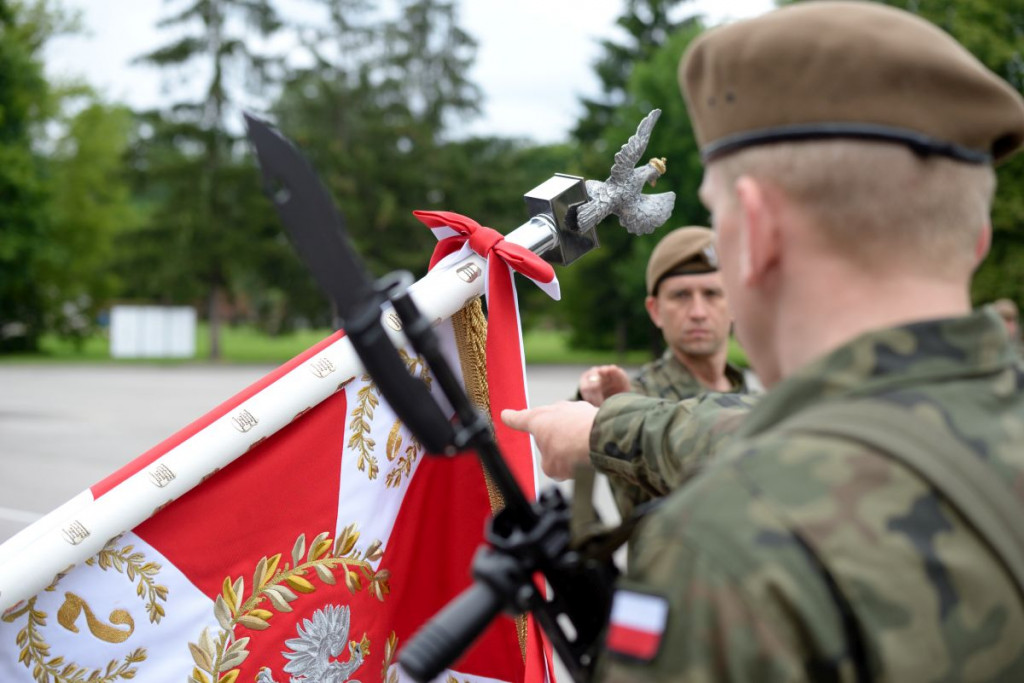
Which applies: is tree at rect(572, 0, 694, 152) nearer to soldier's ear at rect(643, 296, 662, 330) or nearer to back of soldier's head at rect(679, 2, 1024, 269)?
soldier's ear at rect(643, 296, 662, 330)

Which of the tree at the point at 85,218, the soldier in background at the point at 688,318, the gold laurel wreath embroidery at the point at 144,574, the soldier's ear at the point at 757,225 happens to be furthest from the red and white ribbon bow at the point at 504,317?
the tree at the point at 85,218

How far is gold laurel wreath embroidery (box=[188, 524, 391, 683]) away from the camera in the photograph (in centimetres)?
171

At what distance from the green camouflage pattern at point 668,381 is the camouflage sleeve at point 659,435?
2.09 metres

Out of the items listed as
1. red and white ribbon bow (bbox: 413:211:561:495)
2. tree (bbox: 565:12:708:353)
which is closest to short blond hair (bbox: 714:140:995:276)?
red and white ribbon bow (bbox: 413:211:561:495)

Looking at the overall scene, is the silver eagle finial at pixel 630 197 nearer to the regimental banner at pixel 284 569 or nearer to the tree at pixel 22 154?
the regimental banner at pixel 284 569

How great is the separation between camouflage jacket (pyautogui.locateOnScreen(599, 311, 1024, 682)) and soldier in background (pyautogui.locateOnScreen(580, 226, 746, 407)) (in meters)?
2.77

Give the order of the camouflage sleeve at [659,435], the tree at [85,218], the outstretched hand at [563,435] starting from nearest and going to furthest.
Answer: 1. the camouflage sleeve at [659,435]
2. the outstretched hand at [563,435]
3. the tree at [85,218]

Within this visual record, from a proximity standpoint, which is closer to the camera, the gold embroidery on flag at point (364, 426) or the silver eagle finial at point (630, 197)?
the gold embroidery on flag at point (364, 426)

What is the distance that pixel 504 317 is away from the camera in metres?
1.90

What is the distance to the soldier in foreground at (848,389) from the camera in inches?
31.9

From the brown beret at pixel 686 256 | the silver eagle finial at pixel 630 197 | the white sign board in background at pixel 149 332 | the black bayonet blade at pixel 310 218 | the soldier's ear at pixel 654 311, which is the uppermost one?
the black bayonet blade at pixel 310 218

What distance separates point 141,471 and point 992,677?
1326 mm

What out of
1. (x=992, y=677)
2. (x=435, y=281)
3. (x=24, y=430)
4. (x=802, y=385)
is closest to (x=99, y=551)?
(x=435, y=281)

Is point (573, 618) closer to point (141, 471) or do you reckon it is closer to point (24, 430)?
point (141, 471)
